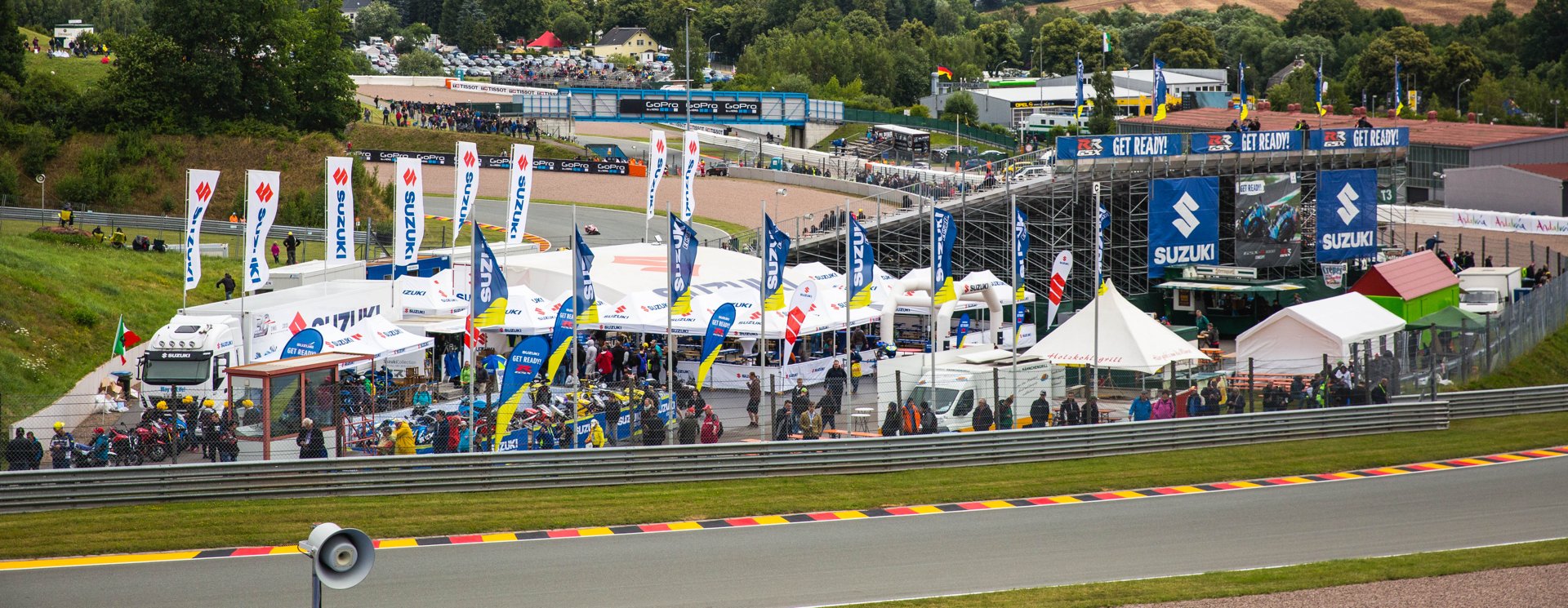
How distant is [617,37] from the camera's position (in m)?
157

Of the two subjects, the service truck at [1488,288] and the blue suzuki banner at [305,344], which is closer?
the blue suzuki banner at [305,344]

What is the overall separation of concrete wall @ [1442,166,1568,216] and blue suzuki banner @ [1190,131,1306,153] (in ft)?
81.3

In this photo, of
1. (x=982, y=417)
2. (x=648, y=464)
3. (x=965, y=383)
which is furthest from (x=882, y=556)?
(x=965, y=383)

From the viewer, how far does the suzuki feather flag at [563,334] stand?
2345 centimetres

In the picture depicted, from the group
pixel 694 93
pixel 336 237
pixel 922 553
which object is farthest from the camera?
pixel 694 93

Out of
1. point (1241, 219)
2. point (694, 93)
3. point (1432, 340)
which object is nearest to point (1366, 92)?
point (694, 93)

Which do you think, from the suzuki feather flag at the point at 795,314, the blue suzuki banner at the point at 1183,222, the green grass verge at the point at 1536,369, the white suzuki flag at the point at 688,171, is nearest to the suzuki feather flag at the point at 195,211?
the white suzuki flag at the point at 688,171

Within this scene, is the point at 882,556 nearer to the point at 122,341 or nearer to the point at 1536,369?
the point at 122,341

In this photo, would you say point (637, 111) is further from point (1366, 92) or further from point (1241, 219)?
point (1366, 92)

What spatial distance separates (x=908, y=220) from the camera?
45.2m

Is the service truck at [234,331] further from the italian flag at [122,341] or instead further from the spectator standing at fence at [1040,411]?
the spectator standing at fence at [1040,411]

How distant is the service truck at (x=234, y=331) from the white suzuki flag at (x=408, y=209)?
1742 mm

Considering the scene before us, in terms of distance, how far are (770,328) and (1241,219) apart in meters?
20.0

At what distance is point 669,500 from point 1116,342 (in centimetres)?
1152
